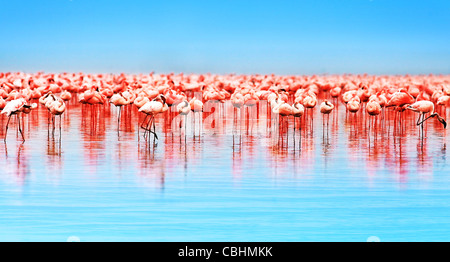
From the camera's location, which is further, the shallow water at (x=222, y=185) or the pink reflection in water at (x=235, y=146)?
the pink reflection in water at (x=235, y=146)

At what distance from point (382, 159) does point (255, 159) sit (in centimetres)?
223

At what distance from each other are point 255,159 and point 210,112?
11.8 m

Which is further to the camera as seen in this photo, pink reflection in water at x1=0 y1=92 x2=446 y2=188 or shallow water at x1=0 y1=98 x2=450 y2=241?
pink reflection in water at x1=0 y1=92 x2=446 y2=188

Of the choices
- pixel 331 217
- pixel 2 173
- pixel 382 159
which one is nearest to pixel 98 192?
pixel 2 173

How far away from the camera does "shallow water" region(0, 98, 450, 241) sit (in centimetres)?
936

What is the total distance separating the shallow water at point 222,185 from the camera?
936cm

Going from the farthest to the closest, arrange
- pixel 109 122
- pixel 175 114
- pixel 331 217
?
pixel 175 114 → pixel 109 122 → pixel 331 217

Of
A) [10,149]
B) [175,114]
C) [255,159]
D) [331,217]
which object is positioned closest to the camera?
[331,217]

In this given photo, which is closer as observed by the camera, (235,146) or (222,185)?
(222,185)

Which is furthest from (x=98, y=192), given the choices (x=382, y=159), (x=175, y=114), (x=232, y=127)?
(x=175, y=114)

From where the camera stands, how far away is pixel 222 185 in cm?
1209

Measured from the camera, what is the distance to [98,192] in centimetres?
1145

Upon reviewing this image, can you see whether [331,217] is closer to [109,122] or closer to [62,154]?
[62,154]

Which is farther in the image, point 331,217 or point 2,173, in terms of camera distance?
point 2,173
